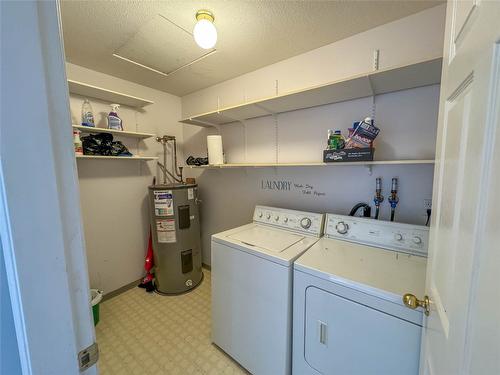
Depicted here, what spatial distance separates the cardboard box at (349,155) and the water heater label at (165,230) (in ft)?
5.81

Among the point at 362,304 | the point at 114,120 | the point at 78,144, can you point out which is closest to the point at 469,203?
the point at 362,304

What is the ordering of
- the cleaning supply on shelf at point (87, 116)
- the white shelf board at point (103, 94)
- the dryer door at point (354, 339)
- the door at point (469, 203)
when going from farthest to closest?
1. the cleaning supply on shelf at point (87, 116)
2. the white shelf board at point (103, 94)
3. the dryer door at point (354, 339)
4. the door at point (469, 203)

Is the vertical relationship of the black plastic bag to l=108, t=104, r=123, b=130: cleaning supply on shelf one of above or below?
below

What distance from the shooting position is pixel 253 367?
1.49 meters

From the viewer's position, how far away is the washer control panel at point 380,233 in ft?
4.30

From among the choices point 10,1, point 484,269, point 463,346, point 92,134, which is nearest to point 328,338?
point 463,346

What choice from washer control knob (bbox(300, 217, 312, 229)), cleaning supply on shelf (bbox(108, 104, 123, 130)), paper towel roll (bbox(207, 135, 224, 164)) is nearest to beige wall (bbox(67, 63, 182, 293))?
cleaning supply on shelf (bbox(108, 104, 123, 130))

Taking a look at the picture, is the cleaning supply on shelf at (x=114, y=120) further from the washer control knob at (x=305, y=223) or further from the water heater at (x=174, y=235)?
the washer control knob at (x=305, y=223)

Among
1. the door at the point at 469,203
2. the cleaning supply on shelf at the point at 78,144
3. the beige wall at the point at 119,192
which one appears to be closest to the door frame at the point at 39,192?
the door at the point at 469,203

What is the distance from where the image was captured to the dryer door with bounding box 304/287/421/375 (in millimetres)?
946

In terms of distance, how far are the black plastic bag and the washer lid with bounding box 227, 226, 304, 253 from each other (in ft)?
4.98

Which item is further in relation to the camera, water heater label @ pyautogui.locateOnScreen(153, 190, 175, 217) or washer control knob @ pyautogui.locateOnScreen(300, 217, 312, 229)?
water heater label @ pyautogui.locateOnScreen(153, 190, 175, 217)

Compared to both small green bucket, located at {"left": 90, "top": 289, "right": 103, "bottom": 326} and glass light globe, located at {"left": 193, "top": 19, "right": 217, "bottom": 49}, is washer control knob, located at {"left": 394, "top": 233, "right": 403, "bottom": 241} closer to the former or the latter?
glass light globe, located at {"left": 193, "top": 19, "right": 217, "bottom": 49}

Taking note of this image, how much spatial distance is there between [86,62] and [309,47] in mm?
2067
